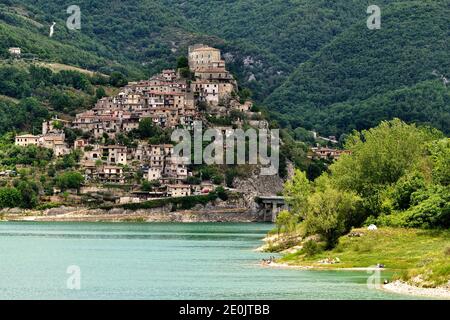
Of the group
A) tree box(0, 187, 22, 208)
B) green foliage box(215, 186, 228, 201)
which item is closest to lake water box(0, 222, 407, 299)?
tree box(0, 187, 22, 208)

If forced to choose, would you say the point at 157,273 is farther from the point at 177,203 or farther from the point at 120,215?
the point at 177,203

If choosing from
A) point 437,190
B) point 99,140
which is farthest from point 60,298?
point 99,140

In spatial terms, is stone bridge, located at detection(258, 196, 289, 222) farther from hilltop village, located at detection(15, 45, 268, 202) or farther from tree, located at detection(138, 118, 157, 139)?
tree, located at detection(138, 118, 157, 139)

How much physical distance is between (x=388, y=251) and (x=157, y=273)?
45.6 feet

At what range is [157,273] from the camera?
7225 centimetres

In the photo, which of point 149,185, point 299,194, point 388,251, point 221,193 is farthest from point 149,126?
point 388,251

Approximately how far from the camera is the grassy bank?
223ft

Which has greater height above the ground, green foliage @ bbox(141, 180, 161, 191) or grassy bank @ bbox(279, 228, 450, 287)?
green foliage @ bbox(141, 180, 161, 191)

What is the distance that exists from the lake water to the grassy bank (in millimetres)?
2809

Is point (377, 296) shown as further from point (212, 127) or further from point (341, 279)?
point (212, 127)

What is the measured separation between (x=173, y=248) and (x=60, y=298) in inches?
1701

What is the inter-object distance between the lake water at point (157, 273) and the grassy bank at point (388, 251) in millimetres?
2809

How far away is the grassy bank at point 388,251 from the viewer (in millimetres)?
68000

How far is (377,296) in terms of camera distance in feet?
180
